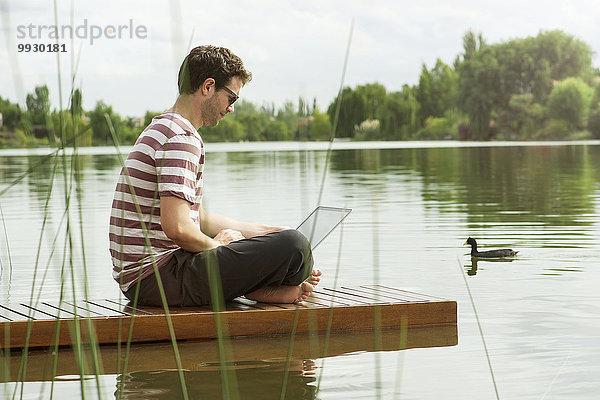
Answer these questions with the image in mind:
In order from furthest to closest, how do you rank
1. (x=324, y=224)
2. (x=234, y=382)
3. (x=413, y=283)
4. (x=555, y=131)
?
1. (x=555, y=131)
2. (x=413, y=283)
3. (x=324, y=224)
4. (x=234, y=382)

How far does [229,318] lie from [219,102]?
41.6 inches

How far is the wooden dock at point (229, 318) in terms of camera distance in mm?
4371

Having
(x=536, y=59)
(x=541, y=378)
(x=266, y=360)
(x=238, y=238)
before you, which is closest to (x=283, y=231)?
(x=238, y=238)

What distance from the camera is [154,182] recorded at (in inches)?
173

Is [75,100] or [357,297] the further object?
[357,297]

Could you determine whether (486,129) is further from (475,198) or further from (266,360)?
(266,360)

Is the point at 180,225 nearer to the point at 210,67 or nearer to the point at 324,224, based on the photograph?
the point at 210,67

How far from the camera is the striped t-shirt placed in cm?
427

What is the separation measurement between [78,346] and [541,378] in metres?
2.51

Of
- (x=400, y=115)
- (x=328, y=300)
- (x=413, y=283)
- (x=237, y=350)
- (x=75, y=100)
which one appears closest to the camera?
(x=75, y=100)

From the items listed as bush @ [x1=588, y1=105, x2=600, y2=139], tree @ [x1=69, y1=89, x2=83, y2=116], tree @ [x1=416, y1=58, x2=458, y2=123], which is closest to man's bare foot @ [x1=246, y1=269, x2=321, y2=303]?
tree @ [x1=69, y1=89, x2=83, y2=116]

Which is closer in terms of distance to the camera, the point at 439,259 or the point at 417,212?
the point at 439,259

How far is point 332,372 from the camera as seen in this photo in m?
3.98

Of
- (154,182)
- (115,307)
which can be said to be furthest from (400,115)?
(154,182)
